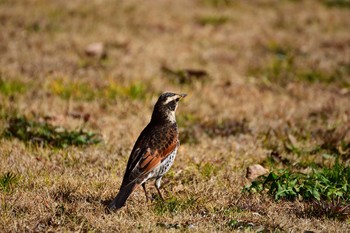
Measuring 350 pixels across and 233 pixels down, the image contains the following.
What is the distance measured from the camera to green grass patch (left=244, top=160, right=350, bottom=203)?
665 centimetres

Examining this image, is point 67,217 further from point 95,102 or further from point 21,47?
point 21,47

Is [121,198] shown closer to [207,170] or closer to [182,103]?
[207,170]

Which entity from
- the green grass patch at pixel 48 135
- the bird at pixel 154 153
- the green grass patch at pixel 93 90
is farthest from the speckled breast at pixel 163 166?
the green grass patch at pixel 93 90

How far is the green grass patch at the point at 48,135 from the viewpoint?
8.77 metres

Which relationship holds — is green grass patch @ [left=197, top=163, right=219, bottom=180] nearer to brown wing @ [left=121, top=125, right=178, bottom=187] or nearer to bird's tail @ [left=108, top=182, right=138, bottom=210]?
brown wing @ [left=121, top=125, right=178, bottom=187]

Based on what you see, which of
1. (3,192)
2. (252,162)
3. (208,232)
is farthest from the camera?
(252,162)

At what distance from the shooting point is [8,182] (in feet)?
22.2

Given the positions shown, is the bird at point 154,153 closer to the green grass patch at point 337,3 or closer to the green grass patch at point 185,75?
the green grass patch at point 185,75

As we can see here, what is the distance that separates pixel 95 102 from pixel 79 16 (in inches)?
233

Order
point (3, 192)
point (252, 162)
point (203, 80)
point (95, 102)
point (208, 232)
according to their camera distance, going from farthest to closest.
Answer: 1. point (203, 80)
2. point (95, 102)
3. point (252, 162)
4. point (3, 192)
5. point (208, 232)

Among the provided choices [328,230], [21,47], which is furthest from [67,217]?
[21,47]

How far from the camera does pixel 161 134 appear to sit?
6.77 meters

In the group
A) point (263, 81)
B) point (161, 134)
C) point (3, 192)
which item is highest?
point (161, 134)

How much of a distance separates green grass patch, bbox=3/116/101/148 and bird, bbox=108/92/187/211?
207 centimetres
